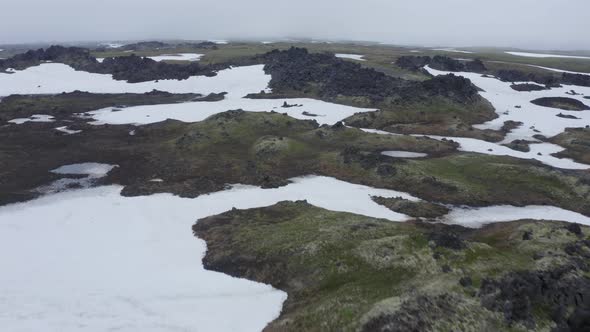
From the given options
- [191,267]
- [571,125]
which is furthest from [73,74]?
[571,125]

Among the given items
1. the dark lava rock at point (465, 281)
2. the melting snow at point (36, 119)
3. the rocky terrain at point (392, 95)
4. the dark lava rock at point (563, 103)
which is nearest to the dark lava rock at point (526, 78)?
the dark lava rock at point (563, 103)

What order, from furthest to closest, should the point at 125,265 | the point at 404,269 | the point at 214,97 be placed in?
the point at 214,97 < the point at 125,265 < the point at 404,269

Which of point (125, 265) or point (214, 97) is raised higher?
point (214, 97)

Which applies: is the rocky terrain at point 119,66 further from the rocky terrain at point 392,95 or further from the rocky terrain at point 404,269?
the rocky terrain at point 404,269

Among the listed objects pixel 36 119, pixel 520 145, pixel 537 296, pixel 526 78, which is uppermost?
pixel 526 78

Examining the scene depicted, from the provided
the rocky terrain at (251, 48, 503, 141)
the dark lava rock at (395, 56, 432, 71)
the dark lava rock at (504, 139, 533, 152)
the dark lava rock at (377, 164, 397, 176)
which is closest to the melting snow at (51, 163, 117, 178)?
the dark lava rock at (377, 164, 397, 176)

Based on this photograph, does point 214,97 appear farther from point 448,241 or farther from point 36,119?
point 448,241

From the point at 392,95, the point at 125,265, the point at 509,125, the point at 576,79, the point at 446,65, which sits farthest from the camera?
the point at 446,65

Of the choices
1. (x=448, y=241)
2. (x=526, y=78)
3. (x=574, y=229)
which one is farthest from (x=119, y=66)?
(x=574, y=229)
